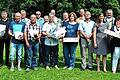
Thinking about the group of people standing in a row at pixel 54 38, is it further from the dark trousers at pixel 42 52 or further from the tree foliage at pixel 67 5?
the tree foliage at pixel 67 5

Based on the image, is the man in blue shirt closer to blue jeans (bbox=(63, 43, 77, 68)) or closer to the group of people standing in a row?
the group of people standing in a row

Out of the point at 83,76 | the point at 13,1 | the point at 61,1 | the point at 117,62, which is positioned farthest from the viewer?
the point at 13,1

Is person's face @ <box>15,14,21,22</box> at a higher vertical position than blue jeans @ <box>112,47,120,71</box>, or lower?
higher

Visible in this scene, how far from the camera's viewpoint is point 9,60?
13117mm

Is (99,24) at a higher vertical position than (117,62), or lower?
higher

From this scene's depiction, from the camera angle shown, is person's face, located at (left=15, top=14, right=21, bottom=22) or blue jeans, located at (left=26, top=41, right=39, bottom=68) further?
blue jeans, located at (left=26, top=41, right=39, bottom=68)

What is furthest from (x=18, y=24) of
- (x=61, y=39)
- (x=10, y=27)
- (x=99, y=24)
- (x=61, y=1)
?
(x=61, y=1)

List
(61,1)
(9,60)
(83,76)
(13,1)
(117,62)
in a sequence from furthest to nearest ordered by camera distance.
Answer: (13,1)
(61,1)
(9,60)
(117,62)
(83,76)

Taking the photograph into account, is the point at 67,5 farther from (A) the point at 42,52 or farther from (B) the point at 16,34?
(B) the point at 16,34

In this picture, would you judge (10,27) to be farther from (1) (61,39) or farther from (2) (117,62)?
(2) (117,62)

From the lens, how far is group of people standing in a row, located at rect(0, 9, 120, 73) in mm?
12008

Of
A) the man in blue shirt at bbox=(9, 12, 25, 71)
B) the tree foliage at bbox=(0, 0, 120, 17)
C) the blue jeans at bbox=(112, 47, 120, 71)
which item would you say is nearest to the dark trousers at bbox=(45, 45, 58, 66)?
the man in blue shirt at bbox=(9, 12, 25, 71)

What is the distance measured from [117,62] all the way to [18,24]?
3474 mm

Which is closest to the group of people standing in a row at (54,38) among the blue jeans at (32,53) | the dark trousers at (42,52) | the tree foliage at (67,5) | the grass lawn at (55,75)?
the blue jeans at (32,53)
